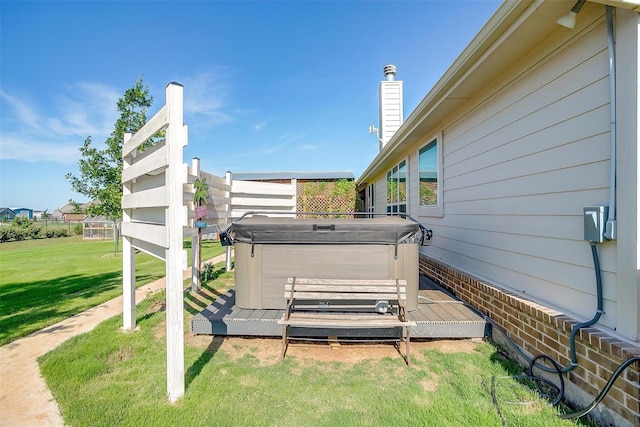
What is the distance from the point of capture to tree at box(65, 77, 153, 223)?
9625mm

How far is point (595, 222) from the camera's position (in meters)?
1.99

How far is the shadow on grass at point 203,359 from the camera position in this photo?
8.31ft

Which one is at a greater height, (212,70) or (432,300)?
(212,70)

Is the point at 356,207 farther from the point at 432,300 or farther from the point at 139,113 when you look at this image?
the point at 432,300

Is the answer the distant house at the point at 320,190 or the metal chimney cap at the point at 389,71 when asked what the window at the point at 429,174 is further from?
the distant house at the point at 320,190

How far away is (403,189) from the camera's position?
7.68 meters

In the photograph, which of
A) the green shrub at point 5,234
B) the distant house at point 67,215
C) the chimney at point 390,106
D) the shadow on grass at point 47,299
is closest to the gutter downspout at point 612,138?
the shadow on grass at point 47,299

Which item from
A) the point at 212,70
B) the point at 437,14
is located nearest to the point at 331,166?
the point at 212,70

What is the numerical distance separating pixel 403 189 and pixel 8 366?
24.1 ft

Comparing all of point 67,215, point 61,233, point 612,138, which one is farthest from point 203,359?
point 67,215

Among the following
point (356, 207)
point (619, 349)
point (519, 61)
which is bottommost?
point (619, 349)

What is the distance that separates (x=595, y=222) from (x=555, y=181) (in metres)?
0.63

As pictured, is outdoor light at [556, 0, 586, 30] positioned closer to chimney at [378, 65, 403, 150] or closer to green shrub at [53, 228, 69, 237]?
chimney at [378, 65, 403, 150]

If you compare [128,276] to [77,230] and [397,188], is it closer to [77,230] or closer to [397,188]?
[397,188]
